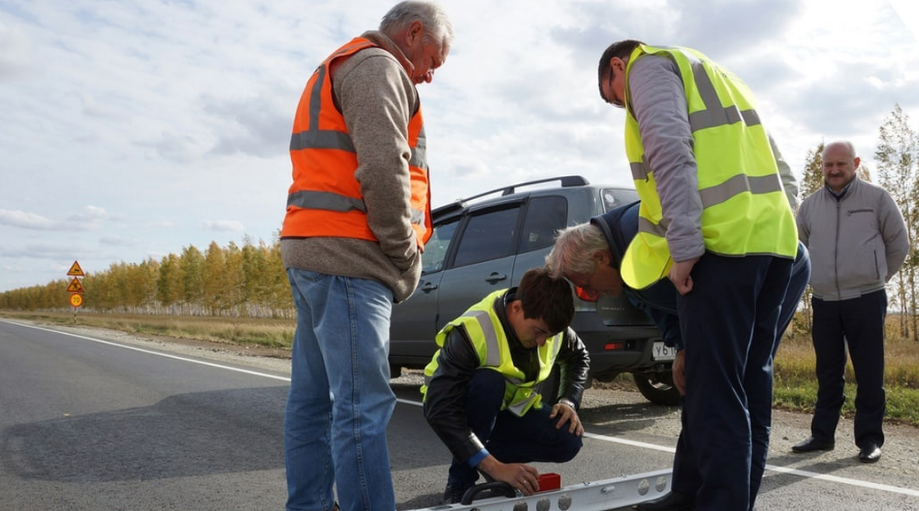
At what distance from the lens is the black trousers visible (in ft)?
14.0

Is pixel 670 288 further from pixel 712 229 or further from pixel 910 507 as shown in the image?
pixel 910 507

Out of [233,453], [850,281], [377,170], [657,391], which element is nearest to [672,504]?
[377,170]

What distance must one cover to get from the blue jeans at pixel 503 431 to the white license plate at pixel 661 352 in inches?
72.7

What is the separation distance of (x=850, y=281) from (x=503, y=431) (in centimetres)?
274

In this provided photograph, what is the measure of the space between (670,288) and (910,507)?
1.63 meters

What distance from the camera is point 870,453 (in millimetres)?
4125

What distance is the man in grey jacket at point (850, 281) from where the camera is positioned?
4398 mm

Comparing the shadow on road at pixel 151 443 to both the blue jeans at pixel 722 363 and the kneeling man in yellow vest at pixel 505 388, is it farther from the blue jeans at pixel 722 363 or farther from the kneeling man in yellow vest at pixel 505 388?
the blue jeans at pixel 722 363

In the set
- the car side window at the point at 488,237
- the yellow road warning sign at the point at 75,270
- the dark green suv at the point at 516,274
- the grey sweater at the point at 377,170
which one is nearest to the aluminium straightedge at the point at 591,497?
the grey sweater at the point at 377,170

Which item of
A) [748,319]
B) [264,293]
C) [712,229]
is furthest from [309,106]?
[264,293]

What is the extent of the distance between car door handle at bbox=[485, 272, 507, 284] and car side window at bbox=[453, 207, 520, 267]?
185 mm

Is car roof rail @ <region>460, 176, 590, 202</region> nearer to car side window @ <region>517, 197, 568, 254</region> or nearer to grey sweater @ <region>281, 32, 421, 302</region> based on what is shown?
car side window @ <region>517, 197, 568, 254</region>

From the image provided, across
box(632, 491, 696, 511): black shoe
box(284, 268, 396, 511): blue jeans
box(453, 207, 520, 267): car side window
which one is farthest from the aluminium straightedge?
box(453, 207, 520, 267): car side window

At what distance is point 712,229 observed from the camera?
221 cm
